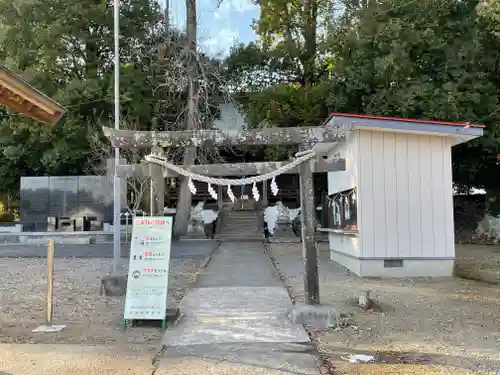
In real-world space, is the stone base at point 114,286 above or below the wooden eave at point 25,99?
below

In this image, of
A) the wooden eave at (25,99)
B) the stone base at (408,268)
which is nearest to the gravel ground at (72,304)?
the wooden eave at (25,99)

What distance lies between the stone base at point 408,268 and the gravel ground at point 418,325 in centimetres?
33

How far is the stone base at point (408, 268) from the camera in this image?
12023 millimetres

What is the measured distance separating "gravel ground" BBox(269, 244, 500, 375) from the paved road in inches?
311

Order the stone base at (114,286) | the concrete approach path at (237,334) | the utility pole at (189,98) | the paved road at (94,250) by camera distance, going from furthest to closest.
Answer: the utility pole at (189,98) < the paved road at (94,250) < the stone base at (114,286) < the concrete approach path at (237,334)

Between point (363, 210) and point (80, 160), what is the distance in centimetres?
1821

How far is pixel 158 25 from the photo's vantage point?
27.1m

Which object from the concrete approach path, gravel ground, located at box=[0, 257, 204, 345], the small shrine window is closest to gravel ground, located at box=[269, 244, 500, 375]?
the concrete approach path

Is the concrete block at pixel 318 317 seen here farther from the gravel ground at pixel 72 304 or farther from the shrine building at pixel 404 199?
the shrine building at pixel 404 199

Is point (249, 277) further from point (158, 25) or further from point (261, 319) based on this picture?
point (158, 25)

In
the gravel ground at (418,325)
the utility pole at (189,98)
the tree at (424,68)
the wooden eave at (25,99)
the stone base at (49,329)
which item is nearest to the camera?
the gravel ground at (418,325)

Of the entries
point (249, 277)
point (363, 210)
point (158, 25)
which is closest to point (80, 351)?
point (249, 277)

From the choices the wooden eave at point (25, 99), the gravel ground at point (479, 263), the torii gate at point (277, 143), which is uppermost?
the wooden eave at point (25, 99)

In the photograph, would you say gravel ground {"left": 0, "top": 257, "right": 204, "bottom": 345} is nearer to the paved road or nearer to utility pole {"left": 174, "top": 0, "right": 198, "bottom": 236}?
the paved road
